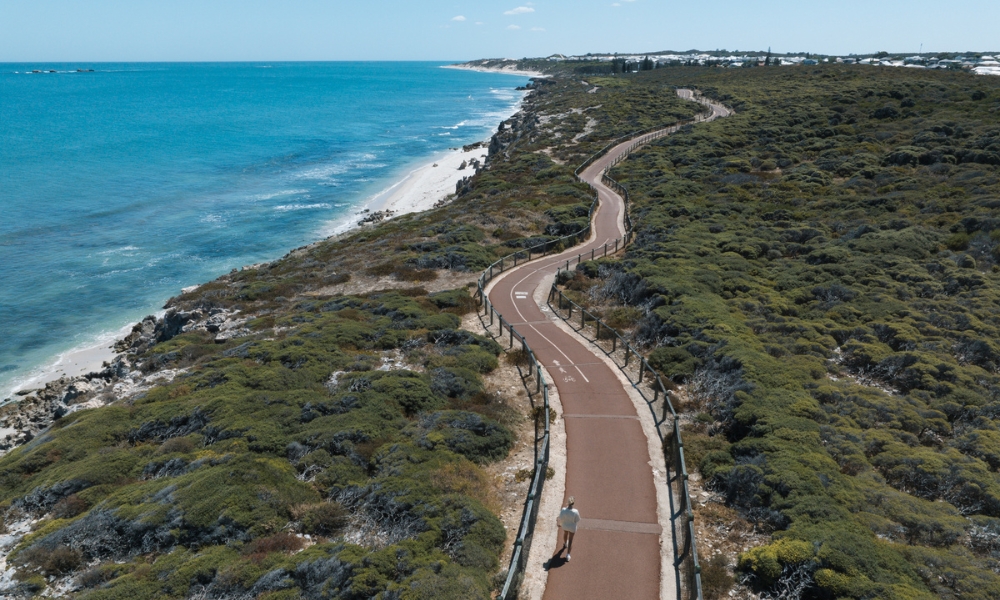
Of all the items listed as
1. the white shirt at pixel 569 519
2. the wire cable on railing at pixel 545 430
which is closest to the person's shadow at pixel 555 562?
the wire cable on railing at pixel 545 430

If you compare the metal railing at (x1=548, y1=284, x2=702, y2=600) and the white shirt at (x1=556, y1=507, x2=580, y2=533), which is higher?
the white shirt at (x1=556, y1=507, x2=580, y2=533)

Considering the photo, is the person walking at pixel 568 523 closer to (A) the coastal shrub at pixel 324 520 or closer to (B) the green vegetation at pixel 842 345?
(B) the green vegetation at pixel 842 345

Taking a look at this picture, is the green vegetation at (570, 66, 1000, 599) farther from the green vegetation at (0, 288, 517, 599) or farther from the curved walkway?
the green vegetation at (0, 288, 517, 599)

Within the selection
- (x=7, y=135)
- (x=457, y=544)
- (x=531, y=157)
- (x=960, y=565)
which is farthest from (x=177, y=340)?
(x=7, y=135)

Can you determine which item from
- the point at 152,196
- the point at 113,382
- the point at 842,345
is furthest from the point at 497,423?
the point at 152,196

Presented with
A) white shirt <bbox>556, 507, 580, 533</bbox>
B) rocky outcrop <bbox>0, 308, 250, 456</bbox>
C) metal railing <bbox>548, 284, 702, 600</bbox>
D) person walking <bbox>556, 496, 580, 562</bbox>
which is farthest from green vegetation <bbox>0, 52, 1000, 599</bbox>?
white shirt <bbox>556, 507, 580, 533</bbox>

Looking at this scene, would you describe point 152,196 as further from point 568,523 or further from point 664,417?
point 568,523
